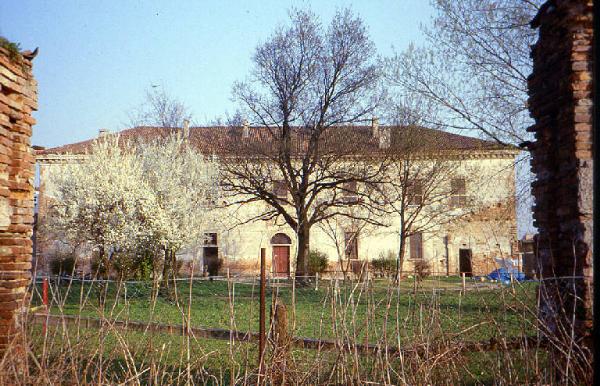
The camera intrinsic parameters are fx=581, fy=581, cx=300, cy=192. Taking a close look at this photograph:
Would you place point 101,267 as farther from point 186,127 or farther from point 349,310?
point 186,127

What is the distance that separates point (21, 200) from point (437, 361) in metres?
5.27

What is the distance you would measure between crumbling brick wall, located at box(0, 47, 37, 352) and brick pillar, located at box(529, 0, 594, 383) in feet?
19.2

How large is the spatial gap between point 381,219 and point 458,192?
18.5 ft

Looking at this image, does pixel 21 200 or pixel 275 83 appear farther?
pixel 275 83

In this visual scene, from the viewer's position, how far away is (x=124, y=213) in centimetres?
2559

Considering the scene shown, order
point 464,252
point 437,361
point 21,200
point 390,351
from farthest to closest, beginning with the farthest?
point 464,252 < point 21,200 < point 390,351 < point 437,361

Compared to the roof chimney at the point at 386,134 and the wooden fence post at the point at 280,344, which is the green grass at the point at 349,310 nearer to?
the wooden fence post at the point at 280,344

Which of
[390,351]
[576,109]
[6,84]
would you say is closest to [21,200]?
[6,84]

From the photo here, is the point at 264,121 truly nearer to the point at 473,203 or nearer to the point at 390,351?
the point at 473,203

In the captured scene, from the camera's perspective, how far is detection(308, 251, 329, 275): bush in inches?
1283

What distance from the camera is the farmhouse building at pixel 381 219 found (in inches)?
1029

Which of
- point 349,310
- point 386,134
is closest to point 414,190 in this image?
point 386,134

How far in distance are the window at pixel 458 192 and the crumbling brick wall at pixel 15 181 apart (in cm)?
2413

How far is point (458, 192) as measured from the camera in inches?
1195
